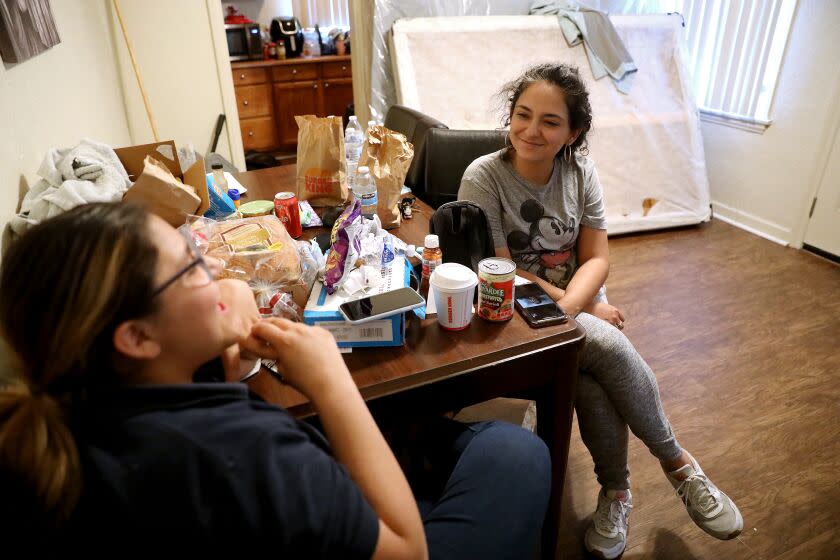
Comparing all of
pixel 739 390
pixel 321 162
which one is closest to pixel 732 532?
pixel 739 390

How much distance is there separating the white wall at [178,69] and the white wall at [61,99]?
16cm

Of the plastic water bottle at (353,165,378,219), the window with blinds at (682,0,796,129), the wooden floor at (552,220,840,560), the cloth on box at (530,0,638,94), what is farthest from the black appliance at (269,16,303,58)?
the plastic water bottle at (353,165,378,219)

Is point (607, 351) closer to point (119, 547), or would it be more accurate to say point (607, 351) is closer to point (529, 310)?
point (529, 310)

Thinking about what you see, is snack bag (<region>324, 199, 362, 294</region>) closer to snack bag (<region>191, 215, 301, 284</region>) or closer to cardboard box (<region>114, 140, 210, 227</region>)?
snack bag (<region>191, 215, 301, 284</region>)

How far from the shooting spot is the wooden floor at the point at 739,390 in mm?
1459

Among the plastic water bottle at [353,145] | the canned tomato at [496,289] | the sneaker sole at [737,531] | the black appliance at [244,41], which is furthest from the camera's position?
the black appliance at [244,41]

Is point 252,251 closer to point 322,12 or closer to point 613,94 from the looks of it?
point 613,94

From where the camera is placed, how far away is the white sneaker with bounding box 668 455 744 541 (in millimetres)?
1340

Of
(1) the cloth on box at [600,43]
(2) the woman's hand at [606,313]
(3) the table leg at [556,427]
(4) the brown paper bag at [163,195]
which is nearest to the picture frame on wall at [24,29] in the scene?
(4) the brown paper bag at [163,195]

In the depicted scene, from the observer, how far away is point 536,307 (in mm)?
1075

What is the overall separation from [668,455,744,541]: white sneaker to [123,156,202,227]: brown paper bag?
4.59 ft

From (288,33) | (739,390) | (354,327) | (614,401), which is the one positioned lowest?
(739,390)

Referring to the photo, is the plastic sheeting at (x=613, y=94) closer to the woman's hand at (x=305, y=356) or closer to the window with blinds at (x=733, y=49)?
the window with blinds at (x=733, y=49)

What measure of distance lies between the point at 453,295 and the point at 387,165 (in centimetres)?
65
